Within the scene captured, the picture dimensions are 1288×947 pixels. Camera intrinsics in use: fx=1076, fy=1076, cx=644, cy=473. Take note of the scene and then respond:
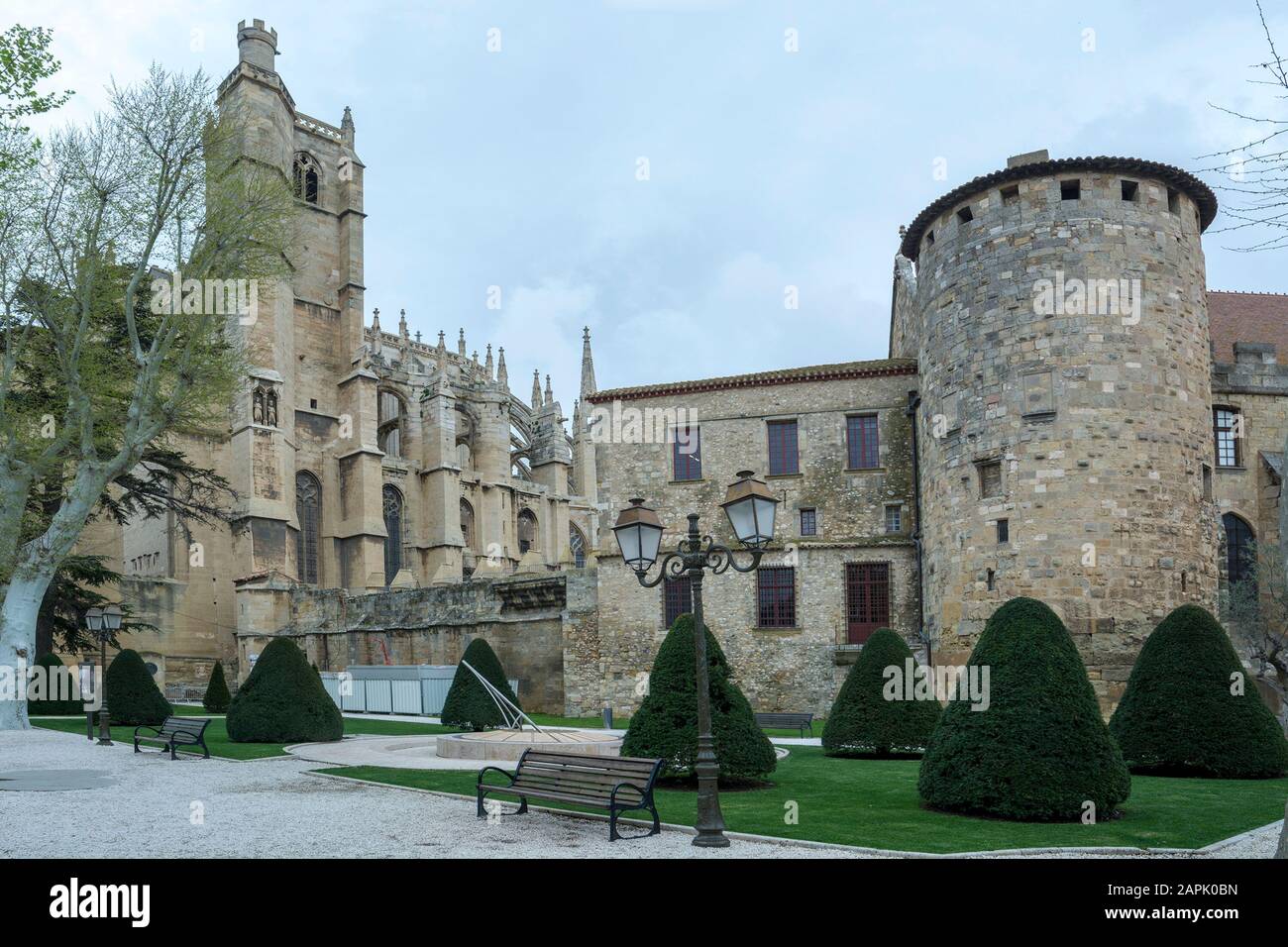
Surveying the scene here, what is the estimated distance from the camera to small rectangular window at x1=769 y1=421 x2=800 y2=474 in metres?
28.5

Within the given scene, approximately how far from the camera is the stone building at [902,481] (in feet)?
74.8

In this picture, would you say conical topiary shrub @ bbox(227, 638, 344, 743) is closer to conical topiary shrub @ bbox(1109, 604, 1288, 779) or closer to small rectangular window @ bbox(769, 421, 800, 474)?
small rectangular window @ bbox(769, 421, 800, 474)

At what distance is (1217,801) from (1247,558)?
18120mm

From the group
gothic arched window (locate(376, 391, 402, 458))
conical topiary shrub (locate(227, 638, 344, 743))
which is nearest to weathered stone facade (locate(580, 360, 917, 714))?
conical topiary shrub (locate(227, 638, 344, 743))

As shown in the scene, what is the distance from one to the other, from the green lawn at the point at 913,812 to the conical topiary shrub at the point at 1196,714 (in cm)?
35

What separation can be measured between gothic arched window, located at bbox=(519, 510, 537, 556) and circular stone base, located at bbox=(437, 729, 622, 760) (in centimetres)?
3663

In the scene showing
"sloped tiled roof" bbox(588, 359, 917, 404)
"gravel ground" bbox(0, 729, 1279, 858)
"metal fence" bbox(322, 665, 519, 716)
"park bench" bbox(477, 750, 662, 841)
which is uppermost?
"sloped tiled roof" bbox(588, 359, 917, 404)

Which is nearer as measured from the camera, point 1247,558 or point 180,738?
point 180,738

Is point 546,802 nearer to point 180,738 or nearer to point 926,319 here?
point 180,738

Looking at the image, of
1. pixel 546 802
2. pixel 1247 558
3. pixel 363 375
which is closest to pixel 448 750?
pixel 546 802

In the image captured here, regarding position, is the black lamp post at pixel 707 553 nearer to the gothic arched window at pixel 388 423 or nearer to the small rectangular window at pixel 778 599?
the small rectangular window at pixel 778 599

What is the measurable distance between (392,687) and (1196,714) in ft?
78.3

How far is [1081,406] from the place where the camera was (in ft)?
74.6
